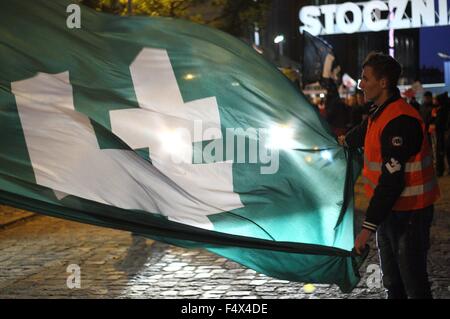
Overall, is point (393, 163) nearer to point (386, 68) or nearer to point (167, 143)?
point (386, 68)

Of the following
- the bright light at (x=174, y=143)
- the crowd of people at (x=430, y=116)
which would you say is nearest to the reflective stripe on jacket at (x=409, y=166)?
the bright light at (x=174, y=143)

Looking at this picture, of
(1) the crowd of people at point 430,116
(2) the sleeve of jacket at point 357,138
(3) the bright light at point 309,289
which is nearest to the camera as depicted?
(2) the sleeve of jacket at point 357,138

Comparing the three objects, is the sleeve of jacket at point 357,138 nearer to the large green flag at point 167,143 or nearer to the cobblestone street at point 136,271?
the large green flag at point 167,143

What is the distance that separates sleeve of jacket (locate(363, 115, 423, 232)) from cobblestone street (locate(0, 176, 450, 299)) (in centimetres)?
211

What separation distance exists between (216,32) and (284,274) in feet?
5.23

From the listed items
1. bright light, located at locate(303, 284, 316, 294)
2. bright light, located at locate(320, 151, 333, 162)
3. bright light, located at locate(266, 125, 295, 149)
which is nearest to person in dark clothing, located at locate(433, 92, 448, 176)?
bright light, located at locate(303, 284, 316, 294)

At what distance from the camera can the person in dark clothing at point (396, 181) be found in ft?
12.0

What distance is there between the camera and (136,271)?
6.73 meters

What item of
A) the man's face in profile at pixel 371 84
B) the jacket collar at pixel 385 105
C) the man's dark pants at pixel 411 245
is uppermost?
the man's face in profile at pixel 371 84

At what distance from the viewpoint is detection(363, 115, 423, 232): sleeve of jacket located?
3.65 m

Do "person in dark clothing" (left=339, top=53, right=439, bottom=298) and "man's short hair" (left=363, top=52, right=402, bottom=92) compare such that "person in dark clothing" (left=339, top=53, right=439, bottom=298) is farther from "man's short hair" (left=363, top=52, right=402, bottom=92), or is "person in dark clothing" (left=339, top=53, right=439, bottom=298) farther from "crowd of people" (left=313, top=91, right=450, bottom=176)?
"crowd of people" (left=313, top=91, right=450, bottom=176)

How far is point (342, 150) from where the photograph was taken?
4289 millimetres

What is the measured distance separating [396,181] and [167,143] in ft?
4.55
